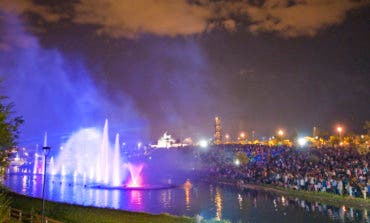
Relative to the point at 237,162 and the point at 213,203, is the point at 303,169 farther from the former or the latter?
the point at 237,162

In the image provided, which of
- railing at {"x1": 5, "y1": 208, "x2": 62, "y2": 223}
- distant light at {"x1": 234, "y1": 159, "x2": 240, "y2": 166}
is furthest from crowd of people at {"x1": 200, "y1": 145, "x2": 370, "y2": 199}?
railing at {"x1": 5, "y1": 208, "x2": 62, "y2": 223}

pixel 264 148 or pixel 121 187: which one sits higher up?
pixel 264 148

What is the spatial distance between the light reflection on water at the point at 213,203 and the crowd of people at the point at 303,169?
3.02 meters

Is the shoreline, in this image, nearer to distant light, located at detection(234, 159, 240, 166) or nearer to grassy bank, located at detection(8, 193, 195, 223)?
distant light, located at detection(234, 159, 240, 166)

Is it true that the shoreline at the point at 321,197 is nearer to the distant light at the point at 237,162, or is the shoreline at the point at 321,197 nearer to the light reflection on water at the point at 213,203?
the light reflection on water at the point at 213,203

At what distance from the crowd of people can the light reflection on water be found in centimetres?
302

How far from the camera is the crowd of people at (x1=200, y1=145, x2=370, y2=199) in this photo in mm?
40812

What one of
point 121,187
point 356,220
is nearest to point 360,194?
point 356,220

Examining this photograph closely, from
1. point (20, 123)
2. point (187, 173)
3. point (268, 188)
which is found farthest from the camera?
point (187, 173)

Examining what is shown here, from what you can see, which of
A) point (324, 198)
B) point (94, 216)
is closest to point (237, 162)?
point (324, 198)

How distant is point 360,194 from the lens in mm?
38031

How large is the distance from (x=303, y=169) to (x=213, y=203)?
1370 centimetres

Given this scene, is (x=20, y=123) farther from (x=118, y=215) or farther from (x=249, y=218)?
(x=249, y=218)

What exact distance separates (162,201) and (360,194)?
20.1m
